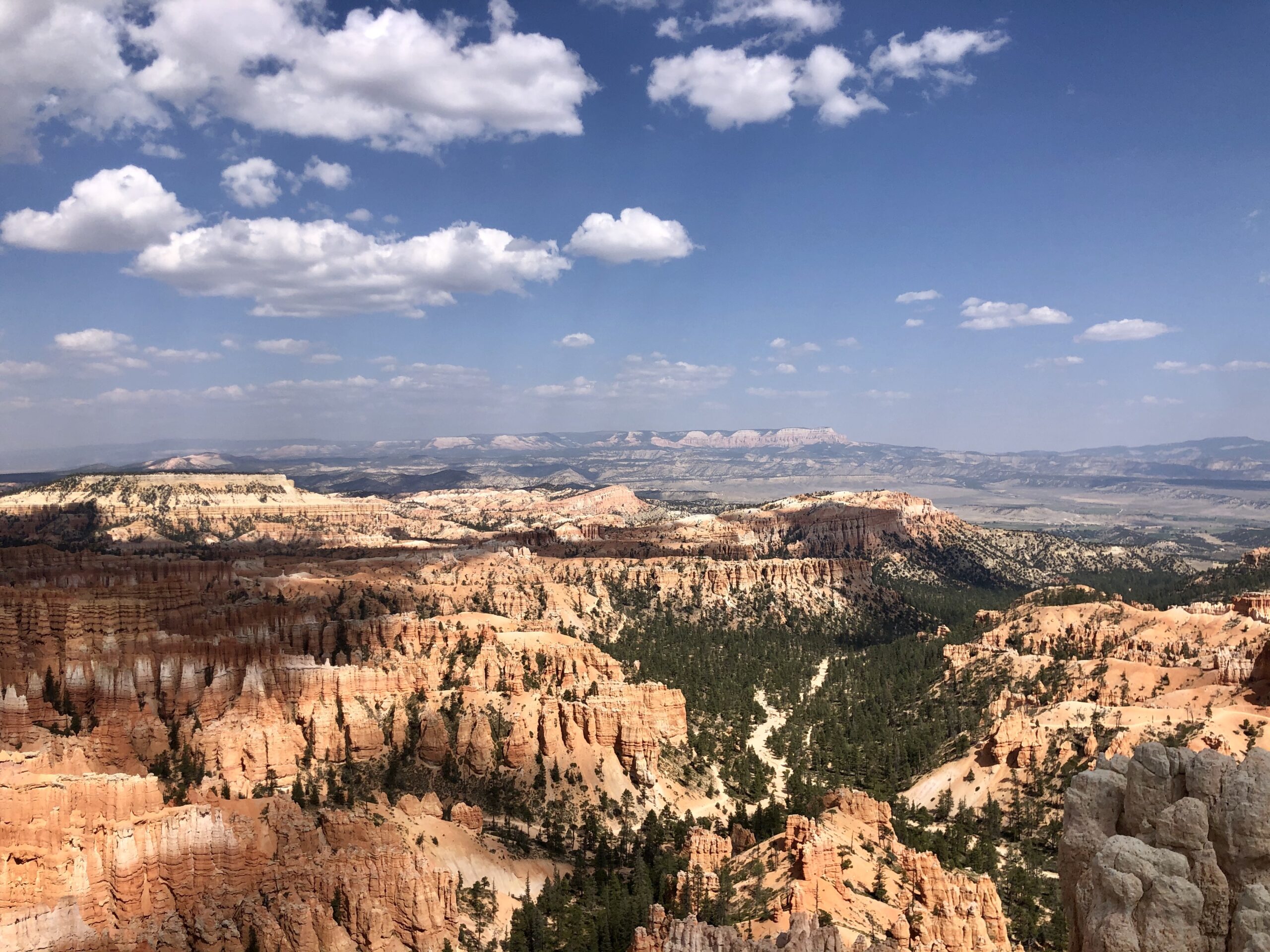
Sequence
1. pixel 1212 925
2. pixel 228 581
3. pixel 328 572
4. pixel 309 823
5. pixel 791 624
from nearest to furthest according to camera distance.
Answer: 1. pixel 1212 925
2. pixel 309 823
3. pixel 228 581
4. pixel 328 572
5. pixel 791 624

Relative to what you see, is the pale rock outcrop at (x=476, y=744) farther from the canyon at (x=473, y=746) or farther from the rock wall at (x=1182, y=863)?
the rock wall at (x=1182, y=863)

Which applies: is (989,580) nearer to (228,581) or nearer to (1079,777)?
(228,581)

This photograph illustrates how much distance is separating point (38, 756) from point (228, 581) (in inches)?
2280

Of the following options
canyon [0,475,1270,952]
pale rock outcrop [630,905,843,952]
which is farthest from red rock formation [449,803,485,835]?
pale rock outcrop [630,905,843,952]

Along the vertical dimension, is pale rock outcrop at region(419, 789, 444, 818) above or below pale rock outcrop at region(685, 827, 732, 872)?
above

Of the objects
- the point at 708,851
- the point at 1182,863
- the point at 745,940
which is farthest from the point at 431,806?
the point at 1182,863

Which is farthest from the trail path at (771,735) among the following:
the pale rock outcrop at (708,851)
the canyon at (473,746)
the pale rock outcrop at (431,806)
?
the pale rock outcrop at (431,806)

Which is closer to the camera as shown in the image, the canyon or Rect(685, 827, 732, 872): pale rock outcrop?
the canyon

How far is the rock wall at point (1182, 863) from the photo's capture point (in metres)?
13.3

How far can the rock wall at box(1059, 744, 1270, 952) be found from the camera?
1326 cm

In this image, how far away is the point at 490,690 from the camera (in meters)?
64.4

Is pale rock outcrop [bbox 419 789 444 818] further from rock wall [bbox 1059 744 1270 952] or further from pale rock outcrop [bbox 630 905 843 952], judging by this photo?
rock wall [bbox 1059 744 1270 952]

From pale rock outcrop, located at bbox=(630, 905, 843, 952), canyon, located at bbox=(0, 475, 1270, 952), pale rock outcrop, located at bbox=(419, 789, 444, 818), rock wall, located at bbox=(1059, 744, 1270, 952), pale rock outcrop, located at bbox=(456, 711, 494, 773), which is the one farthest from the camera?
pale rock outcrop, located at bbox=(456, 711, 494, 773)

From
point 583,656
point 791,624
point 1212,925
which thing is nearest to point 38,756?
point 583,656
